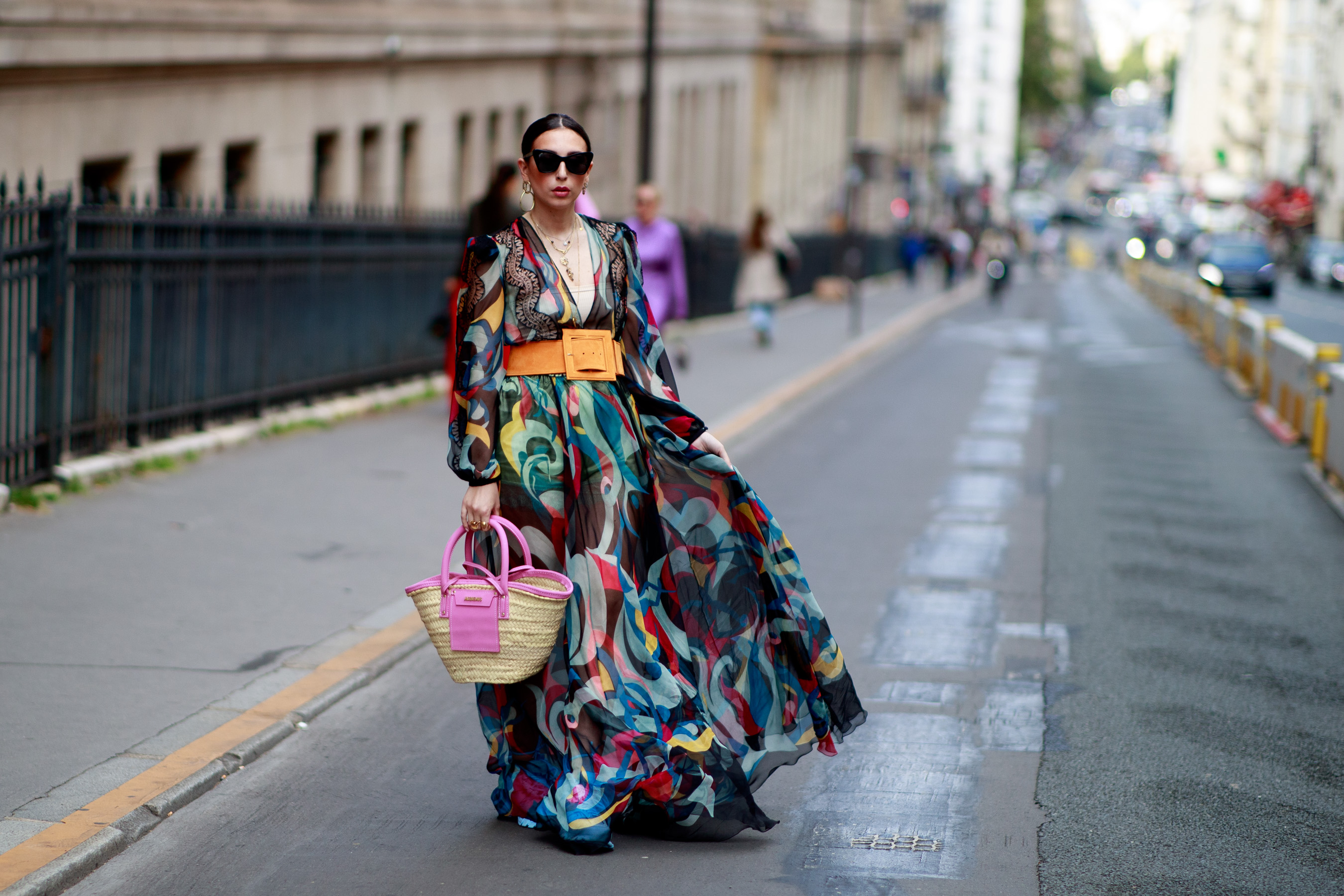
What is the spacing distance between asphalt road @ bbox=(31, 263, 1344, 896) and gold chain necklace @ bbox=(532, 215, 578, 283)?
1.54 m

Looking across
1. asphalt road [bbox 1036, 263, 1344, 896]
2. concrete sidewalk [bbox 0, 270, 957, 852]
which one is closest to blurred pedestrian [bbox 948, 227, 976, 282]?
asphalt road [bbox 1036, 263, 1344, 896]

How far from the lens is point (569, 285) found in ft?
15.3

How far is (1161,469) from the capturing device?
44.2 ft

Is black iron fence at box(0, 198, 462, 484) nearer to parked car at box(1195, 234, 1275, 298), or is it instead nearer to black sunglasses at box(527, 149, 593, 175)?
black sunglasses at box(527, 149, 593, 175)

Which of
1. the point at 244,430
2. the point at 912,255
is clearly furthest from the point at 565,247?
the point at 912,255

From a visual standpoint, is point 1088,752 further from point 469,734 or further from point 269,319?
point 269,319

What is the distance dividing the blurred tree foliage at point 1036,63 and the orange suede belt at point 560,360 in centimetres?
12841

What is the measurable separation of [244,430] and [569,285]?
25.1 ft

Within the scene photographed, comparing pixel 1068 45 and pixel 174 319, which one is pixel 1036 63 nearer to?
pixel 1068 45

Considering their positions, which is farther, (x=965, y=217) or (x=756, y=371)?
(x=965, y=217)

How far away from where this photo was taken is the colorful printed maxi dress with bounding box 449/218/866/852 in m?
4.51

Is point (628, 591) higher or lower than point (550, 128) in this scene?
lower

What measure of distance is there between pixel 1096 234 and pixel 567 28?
368 ft

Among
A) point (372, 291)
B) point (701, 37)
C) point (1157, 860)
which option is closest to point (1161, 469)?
point (372, 291)
